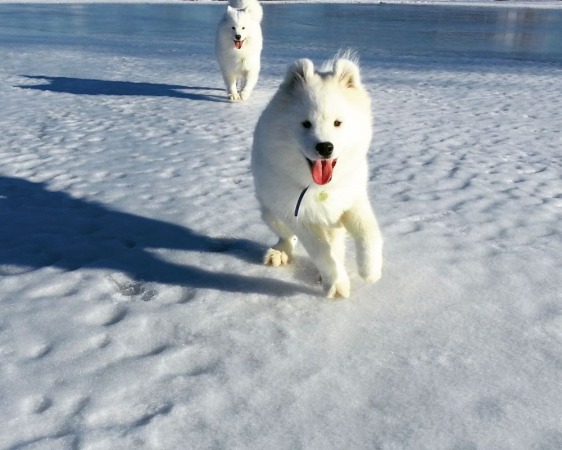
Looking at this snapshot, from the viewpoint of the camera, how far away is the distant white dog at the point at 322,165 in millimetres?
2596

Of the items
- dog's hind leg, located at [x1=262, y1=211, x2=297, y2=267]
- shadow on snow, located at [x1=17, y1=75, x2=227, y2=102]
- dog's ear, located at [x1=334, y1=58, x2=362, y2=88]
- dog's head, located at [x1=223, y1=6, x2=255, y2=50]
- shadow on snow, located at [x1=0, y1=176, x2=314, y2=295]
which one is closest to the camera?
dog's ear, located at [x1=334, y1=58, x2=362, y2=88]

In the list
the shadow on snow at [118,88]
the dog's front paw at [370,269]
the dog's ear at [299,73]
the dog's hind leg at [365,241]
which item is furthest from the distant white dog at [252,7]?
the dog's front paw at [370,269]

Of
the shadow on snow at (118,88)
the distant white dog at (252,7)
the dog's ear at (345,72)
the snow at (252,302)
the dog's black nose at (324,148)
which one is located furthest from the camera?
the shadow on snow at (118,88)

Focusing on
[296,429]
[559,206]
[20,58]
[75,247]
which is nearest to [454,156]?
[559,206]

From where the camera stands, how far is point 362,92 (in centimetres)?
283

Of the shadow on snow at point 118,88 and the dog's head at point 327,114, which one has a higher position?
the dog's head at point 327,114

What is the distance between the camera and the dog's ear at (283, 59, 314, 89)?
8.84 feet

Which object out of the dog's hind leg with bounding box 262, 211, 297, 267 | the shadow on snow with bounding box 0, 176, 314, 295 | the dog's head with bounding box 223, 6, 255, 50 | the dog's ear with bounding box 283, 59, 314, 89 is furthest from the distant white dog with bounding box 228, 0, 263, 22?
the dog's ear with bounding box 283, 59, 314, 89

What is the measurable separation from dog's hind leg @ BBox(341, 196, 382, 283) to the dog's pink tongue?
1.06 feet

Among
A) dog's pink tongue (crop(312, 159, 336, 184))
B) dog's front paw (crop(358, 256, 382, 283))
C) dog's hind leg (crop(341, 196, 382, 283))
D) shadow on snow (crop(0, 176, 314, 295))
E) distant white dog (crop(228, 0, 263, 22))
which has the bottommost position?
shadow on snow (crop(0, 176, 314, 295))

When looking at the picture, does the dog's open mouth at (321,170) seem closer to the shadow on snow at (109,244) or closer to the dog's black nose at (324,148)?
the dog's black nose at (324,148)

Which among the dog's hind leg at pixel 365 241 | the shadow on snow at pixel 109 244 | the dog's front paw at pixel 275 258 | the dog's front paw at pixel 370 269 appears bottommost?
the shadow on snow at pixel 109 244

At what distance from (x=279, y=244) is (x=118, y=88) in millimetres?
7296

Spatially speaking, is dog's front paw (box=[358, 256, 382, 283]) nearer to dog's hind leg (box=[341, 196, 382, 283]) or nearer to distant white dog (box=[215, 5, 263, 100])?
dog's hind leg (box=[341, 196, 382, 283])
